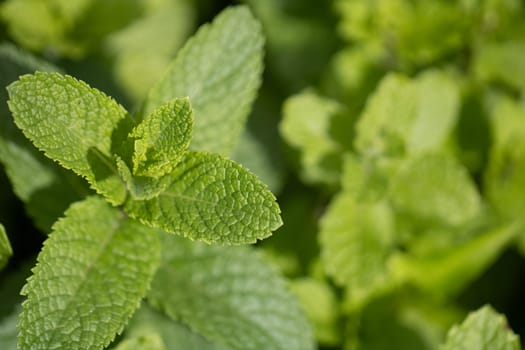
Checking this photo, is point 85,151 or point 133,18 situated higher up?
point 133,18

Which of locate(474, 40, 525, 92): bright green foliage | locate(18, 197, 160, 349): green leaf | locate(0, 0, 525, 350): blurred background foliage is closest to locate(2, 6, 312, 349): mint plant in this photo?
locate(18, 197, 160, 349): green leaf

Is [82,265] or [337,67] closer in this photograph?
[82,265]

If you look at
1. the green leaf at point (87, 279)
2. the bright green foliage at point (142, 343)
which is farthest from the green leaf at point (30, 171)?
the bright green foliage at point (142, 343)

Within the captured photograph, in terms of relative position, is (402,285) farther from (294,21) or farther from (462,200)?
(294,21)

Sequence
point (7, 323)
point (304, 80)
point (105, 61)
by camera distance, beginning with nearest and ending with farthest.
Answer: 1. point (7, 323)
2. point (105, 61)
3. point (304, 80)

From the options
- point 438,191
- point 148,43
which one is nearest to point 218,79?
point 438,191

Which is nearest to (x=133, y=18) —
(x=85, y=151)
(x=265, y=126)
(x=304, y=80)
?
(x=265, y=126)

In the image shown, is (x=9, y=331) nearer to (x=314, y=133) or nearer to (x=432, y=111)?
(x=314, y=133)
